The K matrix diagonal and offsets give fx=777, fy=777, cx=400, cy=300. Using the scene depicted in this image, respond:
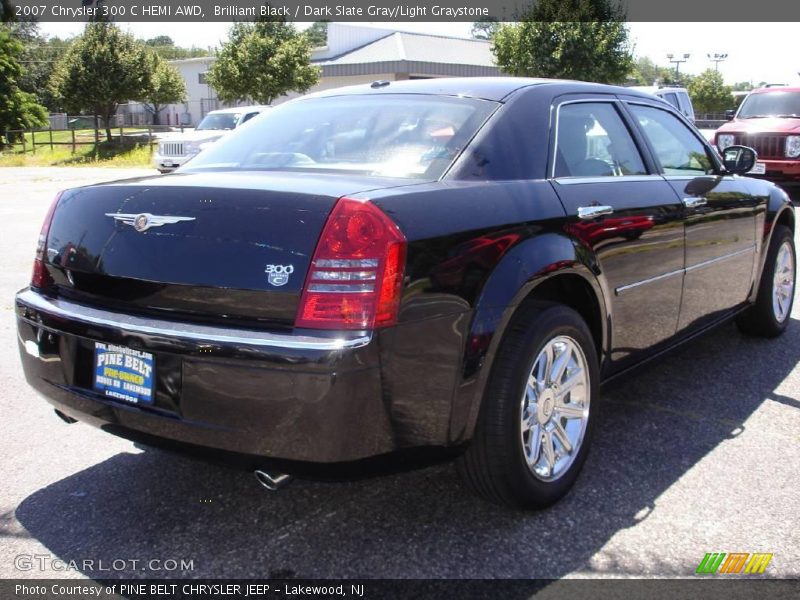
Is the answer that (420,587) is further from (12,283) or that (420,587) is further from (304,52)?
(304,52)

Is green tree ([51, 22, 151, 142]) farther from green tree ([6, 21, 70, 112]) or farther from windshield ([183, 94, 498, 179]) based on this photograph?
windshield ([183, 94, 498, 179])

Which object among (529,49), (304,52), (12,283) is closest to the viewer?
(12,283)

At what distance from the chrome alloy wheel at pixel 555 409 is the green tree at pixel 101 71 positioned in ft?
114

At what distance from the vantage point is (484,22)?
359ft

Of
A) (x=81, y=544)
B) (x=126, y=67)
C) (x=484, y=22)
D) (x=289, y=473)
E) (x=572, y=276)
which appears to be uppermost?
(x=484, y=22)

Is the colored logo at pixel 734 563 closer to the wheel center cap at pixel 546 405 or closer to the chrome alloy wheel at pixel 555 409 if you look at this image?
the chrome alloy wheel at pixel 555 409

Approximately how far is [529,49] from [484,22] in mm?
83080

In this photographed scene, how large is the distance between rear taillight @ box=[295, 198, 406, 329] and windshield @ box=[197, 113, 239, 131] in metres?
17.2

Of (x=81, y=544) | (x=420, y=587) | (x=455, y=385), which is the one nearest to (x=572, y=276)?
(x=455, y=385)

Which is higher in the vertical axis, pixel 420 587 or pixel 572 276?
pixel 572 276

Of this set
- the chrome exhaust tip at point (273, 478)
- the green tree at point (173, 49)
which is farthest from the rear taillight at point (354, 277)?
the green tree at point (173, 49)

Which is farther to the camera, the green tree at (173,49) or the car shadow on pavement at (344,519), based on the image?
the green tree at (173,49)

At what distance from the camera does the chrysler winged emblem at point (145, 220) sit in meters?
2.59

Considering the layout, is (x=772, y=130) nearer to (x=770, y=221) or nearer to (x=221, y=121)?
(x=770, y=221)
